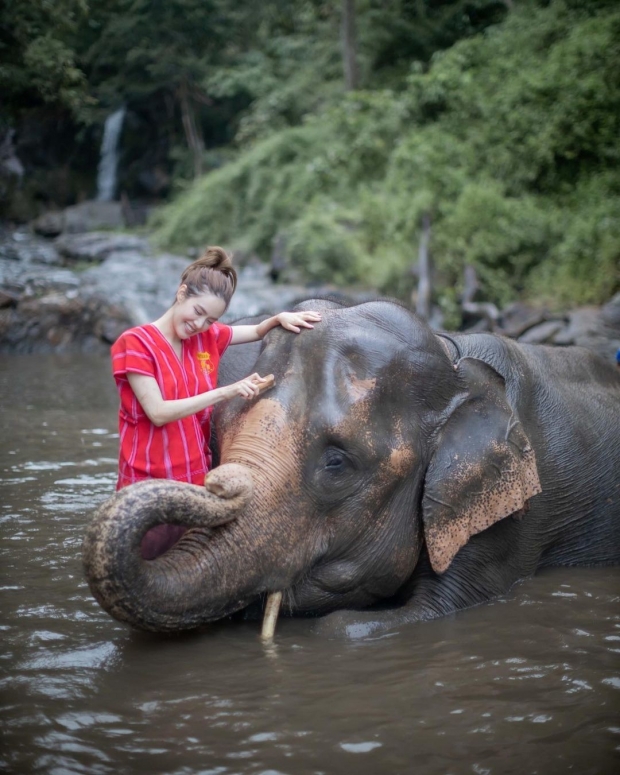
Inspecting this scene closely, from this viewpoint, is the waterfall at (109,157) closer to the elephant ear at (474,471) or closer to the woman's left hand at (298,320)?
the woman's left hand at (298,320)

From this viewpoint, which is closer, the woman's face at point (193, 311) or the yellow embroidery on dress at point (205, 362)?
the woman's face at point (193, 311)

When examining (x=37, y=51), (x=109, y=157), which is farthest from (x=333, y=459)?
(x=109, y=157)

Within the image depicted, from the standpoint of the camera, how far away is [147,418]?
147 inches

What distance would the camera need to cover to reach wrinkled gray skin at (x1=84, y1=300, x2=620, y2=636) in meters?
3.16

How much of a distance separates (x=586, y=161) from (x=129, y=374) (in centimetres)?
1341

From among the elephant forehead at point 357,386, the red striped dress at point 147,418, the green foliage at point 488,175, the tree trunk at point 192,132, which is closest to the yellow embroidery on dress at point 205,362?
the red striped dress at point 147,418

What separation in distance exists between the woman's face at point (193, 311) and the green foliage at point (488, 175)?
957 cm

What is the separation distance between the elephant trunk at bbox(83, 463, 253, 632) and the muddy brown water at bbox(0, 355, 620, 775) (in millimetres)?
311

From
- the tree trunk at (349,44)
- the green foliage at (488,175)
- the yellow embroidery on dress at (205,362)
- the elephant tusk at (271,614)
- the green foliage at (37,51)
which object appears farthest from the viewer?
the tree trunk at (349,44)

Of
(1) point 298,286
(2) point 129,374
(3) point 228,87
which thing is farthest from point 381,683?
(3) point 228,87

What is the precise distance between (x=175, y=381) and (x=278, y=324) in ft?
1.82

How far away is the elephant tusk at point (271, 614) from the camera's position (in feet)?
11.6

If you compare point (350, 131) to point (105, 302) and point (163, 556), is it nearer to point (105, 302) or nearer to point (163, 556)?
point (105, 302)

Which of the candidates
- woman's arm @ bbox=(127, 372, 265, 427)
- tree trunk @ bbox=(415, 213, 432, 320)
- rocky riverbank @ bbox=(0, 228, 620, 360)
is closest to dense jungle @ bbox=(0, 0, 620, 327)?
tree trunk @ bbox=(415, 213, 432, 320)
